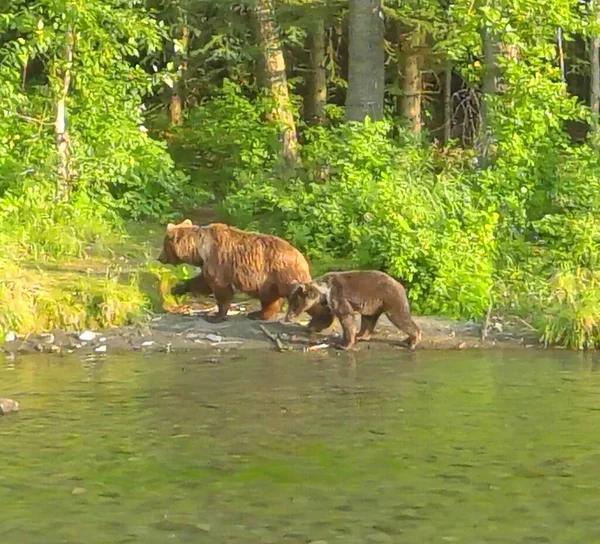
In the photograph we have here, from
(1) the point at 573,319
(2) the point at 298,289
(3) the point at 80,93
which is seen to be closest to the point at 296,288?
(2) the point at 298,289

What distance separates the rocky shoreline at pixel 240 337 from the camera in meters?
12.8

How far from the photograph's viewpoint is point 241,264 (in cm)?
1339

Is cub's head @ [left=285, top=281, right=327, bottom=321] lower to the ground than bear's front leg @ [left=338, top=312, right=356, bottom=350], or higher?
higher

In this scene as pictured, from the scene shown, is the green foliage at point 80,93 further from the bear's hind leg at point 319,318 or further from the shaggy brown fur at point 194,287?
the bear's hind leg at point 319,318

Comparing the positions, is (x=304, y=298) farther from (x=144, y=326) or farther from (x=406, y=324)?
(x=144, y=326)

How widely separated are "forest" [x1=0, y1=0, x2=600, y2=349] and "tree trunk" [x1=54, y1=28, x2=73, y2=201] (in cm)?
3

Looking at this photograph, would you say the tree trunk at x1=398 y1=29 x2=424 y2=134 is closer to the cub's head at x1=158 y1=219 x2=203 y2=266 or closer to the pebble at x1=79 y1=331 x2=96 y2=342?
the cub's head at x1=158 y1=219 x2=203 y2=266

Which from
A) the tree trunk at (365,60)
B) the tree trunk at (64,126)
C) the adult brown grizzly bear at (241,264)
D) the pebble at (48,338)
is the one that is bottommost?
the pebble at (48,338)

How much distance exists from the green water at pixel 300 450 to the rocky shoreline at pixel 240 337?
567 mm

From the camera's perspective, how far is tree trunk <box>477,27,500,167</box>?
1686 cm

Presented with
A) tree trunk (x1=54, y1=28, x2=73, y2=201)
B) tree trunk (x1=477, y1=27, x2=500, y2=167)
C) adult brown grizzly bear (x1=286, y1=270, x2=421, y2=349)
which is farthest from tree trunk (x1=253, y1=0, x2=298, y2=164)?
adult brown grizzly bear (x1=286, y1=270, x2=421, y2=349)

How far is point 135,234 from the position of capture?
58.0 ft

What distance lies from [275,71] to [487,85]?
5412mm

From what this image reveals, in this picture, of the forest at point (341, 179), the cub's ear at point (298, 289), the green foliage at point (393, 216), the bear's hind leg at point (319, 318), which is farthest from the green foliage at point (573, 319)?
the cub's ear at point (298, 289)
